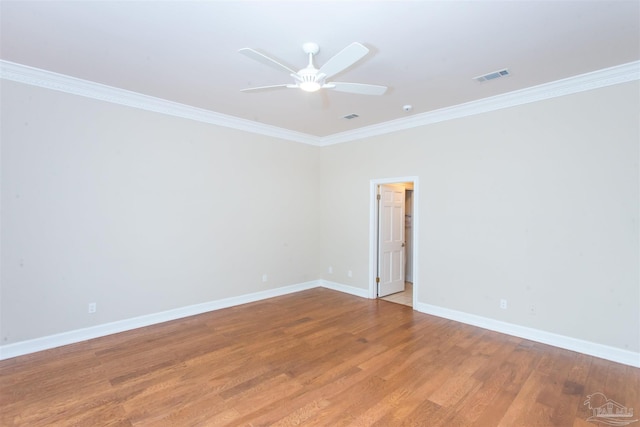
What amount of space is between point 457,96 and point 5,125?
5104 mm

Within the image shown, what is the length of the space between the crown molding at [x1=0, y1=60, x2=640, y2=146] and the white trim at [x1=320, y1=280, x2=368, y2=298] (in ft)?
9.26

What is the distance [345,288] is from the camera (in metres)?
5.96

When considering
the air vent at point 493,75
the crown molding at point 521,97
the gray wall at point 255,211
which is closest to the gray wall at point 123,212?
the gray wall at point 255,211

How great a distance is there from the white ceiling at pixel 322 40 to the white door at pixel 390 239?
7.28 ft

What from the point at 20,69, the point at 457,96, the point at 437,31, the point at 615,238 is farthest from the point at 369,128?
the point at 20,69

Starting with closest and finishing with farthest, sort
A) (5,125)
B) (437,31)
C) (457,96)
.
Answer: (437,31) < (5,125) < (457,96)

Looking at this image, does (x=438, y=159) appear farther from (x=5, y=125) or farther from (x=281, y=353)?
(x=5, y=125)

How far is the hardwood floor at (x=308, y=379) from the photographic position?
2.37m

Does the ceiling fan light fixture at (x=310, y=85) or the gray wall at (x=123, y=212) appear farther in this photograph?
the gray wall at (x=123, y=212)

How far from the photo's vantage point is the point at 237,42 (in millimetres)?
2727

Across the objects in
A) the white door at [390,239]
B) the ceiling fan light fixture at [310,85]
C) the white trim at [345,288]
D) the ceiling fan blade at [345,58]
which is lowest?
the white trim at [345,288]

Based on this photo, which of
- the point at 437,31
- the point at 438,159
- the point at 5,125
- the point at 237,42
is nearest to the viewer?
the point at 437,31

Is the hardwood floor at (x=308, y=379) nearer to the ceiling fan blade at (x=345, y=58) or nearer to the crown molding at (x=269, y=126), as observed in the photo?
the ceiling fan blade at (x=345, y=58)

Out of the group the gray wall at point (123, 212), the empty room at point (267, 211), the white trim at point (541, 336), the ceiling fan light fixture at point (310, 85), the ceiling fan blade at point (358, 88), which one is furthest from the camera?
the gray wall at point (123, 212)
